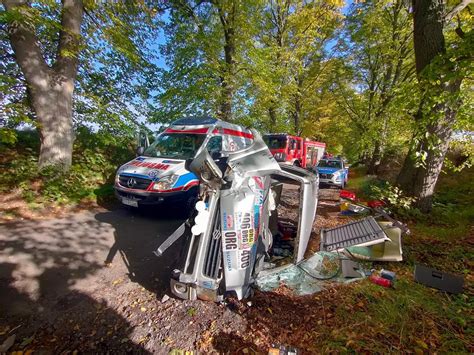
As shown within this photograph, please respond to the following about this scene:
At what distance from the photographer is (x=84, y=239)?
4055mm

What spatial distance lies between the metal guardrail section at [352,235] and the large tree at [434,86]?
5.05ft

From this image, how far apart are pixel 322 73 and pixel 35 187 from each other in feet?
56.9

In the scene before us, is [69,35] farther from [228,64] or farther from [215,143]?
[228,64]

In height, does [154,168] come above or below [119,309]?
above

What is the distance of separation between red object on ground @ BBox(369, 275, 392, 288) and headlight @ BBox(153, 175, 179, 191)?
3.99m

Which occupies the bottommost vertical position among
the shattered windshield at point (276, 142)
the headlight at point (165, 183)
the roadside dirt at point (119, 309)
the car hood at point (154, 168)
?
the roadside dirt at point (119, 309)

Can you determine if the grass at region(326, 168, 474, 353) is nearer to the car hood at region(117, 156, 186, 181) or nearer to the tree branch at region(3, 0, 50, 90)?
the car hood at region(117, 156, 186, 181)

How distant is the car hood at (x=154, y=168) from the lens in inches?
194

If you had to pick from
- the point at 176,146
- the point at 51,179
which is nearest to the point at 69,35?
the point at 51,179

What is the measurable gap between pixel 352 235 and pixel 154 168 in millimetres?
4297

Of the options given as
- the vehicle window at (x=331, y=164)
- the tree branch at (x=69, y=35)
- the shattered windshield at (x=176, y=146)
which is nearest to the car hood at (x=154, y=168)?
the shattered windshield at (x=176, y=146)

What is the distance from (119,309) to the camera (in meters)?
2.44

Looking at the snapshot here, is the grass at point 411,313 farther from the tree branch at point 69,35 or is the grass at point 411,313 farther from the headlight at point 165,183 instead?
the tree branch at point 69,35

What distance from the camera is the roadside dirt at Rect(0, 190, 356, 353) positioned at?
6.70 ft
